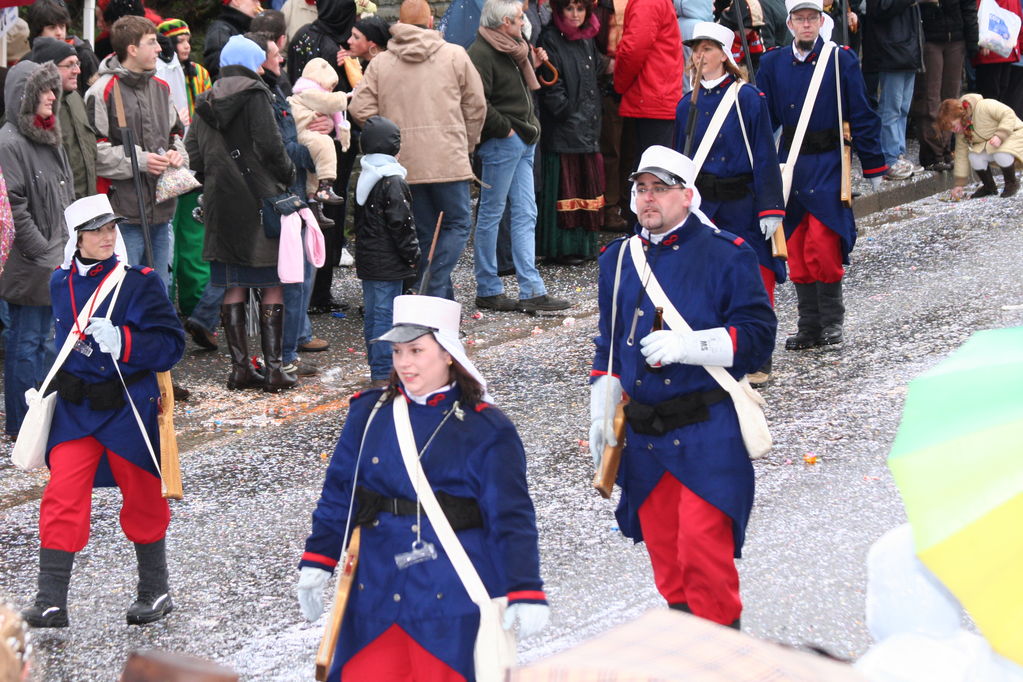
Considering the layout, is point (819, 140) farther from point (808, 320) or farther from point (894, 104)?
point (894, 104)

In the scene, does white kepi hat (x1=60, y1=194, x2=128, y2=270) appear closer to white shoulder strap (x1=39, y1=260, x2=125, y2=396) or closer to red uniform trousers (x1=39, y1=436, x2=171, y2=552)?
white shoulder strap (x1=39, y1=260, x2=125, y2=396)

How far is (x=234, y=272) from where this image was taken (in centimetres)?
954

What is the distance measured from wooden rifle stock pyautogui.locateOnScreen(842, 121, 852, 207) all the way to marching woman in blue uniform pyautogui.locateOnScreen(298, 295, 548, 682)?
5.40 metres

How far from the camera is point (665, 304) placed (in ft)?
18.5

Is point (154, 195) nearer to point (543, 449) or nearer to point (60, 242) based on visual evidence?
point (60, 242)

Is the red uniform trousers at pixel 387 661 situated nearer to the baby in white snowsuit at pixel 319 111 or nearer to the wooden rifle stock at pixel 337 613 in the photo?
the wooden rifle stock at pixel 337 613

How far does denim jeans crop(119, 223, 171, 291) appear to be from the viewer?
973cm

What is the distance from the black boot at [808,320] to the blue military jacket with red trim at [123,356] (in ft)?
15.6

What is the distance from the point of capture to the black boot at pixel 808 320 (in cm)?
995

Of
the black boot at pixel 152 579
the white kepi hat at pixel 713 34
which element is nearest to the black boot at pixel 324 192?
the white kepi hat at pixel 713 34

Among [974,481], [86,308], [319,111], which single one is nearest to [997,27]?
[319,111]

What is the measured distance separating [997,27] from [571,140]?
6.10 metres

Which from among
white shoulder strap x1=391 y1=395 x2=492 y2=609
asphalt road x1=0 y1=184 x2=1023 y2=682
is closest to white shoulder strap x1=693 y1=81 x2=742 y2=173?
asphalt road x1=0 y1=184 x2=1023 y2=682

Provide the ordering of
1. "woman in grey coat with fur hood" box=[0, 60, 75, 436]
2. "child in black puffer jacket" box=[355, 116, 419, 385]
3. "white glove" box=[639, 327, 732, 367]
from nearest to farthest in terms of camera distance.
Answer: "white glove" box=[639, 327, 732, 367], "woman in grey coat with fur hood" box=[0, 60, 75, 436], "child in black puffer jacket" box=[355, 116, 419, 385]
